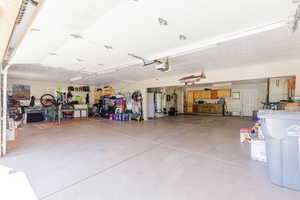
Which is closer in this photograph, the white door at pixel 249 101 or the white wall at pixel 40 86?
the white wall at pixel 40 86

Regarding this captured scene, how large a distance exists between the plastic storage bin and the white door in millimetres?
9675

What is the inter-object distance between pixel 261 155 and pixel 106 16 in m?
3.68

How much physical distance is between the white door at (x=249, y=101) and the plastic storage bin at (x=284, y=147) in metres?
9.67

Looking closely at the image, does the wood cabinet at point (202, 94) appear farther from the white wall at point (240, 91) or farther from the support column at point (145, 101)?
the support column at point (145, 101)

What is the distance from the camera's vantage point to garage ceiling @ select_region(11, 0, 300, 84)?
165 centimetres

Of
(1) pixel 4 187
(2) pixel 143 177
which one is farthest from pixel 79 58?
(2) pixel 143 177

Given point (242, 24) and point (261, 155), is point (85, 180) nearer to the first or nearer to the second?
point (261, 155)

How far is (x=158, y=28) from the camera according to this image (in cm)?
224

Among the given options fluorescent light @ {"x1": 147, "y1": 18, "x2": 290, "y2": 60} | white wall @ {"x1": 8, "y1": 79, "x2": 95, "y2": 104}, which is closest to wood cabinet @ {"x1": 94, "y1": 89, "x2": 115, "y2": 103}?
white wall @ {"x1": 8, "y1": 79, "x2": 95, "y2": 104}

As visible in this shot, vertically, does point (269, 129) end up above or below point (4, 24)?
below

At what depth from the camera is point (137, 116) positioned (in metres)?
7.93

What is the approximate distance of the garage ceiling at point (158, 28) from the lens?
1.65m

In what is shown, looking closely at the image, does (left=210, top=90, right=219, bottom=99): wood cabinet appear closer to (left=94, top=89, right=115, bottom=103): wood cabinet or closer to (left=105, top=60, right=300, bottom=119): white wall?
(left=105, top=60, right=300, bottom=119): white wall

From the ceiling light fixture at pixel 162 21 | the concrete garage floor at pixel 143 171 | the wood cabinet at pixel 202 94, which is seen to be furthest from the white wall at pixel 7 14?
the wood cabinet at pixel 202 94
